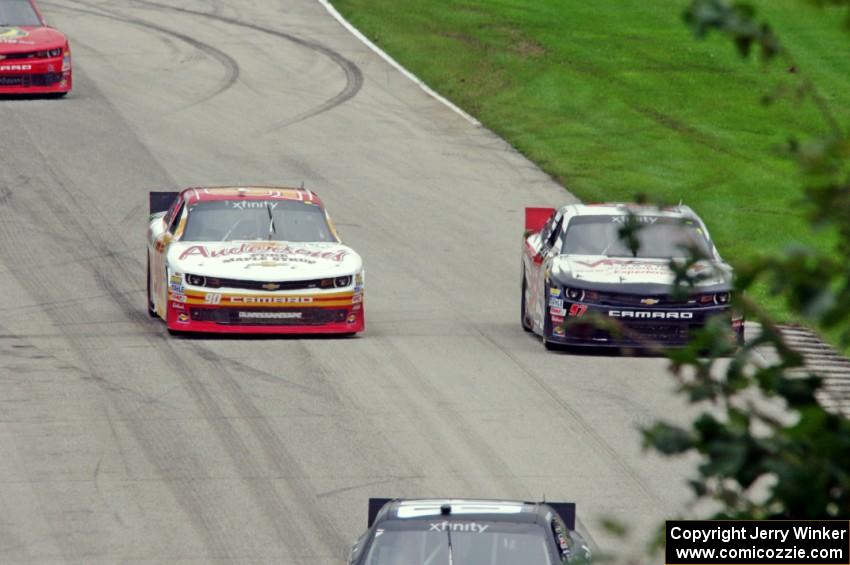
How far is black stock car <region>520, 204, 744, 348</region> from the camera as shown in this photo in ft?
52.9

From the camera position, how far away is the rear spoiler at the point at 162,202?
62.3 ft

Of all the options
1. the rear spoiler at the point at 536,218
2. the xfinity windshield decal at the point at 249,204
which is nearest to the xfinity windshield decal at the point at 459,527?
the xfinity windshield decal at the point at 249,204

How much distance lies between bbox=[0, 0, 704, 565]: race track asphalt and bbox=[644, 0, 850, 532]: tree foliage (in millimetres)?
6628

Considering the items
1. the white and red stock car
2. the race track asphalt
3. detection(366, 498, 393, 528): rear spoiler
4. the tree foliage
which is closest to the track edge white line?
the race track asphalt

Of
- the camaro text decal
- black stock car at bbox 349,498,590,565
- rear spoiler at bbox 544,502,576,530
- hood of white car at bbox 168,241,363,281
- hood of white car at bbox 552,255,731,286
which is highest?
black stock car at bbox 349,498,590,565

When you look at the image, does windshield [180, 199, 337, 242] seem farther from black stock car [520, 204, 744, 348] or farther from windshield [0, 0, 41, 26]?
windshield [0, 0, 41, 26]

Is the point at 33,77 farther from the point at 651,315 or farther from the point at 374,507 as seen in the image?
the point at 374,507

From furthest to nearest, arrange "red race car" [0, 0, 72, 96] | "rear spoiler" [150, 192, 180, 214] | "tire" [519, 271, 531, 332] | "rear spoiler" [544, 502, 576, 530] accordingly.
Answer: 1. "red race car" [0, 0, 72, 96]
2. "rear spoiler" [150, 192, 180, 214]
3. "tire" [519, 271, 531, 332]
4. "rear spoiler" [544, 502, 576, 530]

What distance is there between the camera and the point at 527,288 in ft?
58.4

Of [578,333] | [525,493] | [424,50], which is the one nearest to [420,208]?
[578,333]

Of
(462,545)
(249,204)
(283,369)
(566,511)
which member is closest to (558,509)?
(566,511)

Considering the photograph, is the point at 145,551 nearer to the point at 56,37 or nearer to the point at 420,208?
the point at 420,208

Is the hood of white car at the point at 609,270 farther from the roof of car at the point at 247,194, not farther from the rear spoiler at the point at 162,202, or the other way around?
the rear spoiler at the point at 162,202

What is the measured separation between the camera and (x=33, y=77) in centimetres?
2842
